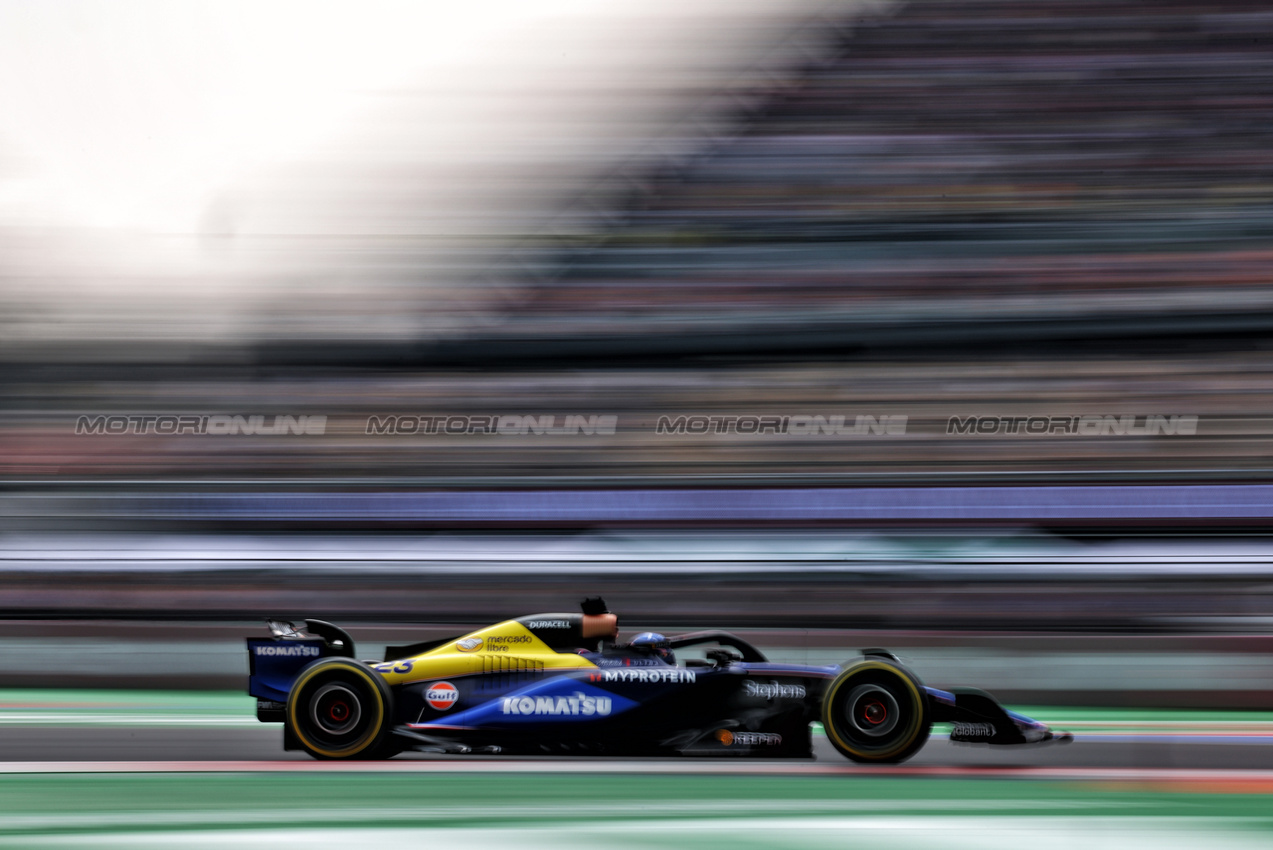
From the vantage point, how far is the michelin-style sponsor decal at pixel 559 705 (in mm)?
3438

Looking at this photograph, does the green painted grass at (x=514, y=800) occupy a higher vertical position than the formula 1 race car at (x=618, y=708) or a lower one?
lower

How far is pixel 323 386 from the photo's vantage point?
8.86 meters

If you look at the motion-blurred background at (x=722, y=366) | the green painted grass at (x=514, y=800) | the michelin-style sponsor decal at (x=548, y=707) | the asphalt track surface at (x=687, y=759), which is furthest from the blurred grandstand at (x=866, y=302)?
the green painted grass at (x=514, y=800)

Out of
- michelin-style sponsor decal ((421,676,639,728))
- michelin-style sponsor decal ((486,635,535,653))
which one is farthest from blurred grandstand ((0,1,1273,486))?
michelin-style sponsor decal ((421,676,639,728))

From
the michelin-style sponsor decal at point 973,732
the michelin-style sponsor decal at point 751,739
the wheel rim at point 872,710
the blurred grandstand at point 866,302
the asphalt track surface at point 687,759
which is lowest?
the asphalt track surface at point 687,759

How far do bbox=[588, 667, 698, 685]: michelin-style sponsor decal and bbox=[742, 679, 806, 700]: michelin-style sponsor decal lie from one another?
0.58 feet

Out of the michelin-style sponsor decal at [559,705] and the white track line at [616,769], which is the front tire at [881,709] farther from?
the michelin-style sponsor decal at [559,705]

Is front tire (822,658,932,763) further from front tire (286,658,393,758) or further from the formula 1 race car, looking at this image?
front tire (286,658,393,758)

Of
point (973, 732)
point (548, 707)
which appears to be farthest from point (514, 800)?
point (973, 732)

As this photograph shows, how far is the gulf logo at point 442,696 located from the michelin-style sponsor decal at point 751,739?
2.82 ft

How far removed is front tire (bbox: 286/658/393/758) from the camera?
137 inches

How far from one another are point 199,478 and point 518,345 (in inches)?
105

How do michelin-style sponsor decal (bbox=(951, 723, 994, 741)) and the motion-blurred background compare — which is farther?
the motion-blurred background

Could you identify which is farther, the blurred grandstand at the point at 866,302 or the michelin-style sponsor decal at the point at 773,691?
the blurred grandstand at the point at 866,302
